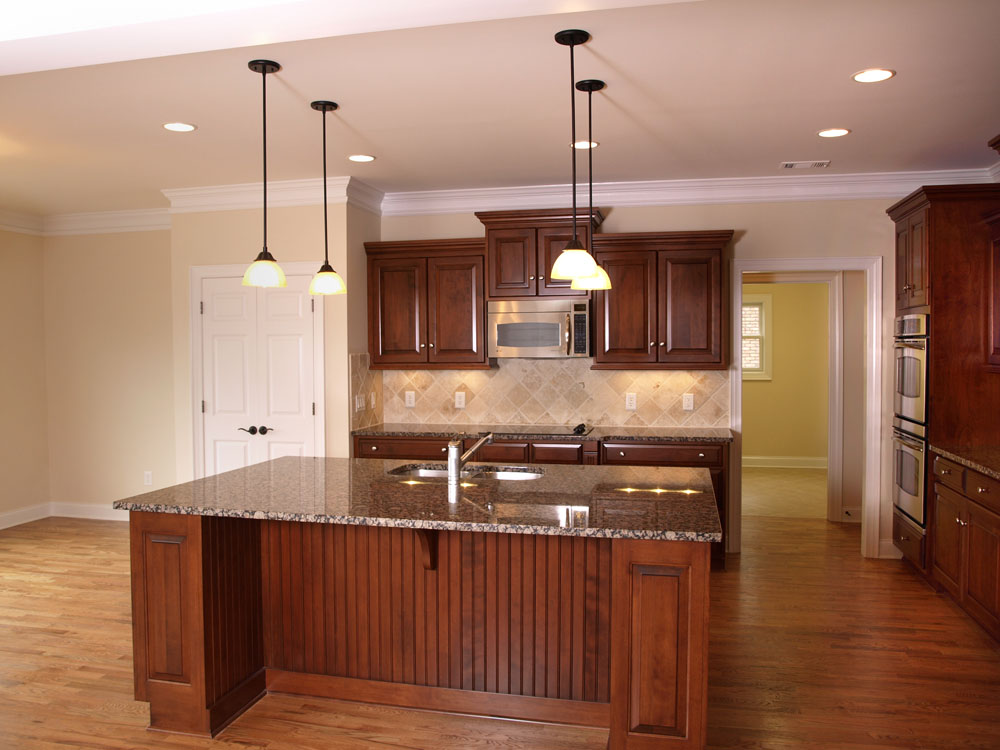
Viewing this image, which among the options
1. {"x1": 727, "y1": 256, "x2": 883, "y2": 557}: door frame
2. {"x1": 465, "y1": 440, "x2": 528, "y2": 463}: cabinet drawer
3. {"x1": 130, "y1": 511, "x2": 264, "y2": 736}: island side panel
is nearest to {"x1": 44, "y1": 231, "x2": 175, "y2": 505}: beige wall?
{"x1": 465, "y1": 440, "x2": 528, "y2": 463}: cabinet drawer

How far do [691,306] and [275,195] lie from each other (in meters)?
2.89

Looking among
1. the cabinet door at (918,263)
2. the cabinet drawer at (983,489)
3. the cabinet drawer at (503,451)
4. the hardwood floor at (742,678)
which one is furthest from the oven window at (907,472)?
the cabinet drawer at (503,451)

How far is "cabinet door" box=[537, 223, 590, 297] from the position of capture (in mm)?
5090

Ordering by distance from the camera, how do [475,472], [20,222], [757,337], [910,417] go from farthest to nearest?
[757,337]
[20,222]
[910,417]
[475,472]

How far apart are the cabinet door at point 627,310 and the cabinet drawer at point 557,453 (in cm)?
65

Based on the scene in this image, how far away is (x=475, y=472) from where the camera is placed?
348cm

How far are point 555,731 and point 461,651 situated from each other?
1.46ft

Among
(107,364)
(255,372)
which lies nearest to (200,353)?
(255,372)

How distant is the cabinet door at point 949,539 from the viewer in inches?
157

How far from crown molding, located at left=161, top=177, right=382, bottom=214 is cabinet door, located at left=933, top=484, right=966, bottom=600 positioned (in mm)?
4004

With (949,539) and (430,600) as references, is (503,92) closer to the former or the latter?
(430,600)

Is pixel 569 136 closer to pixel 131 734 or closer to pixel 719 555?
pixel 719 555

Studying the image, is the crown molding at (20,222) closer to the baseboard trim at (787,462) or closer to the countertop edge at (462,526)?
the countertop edge at (462,526)

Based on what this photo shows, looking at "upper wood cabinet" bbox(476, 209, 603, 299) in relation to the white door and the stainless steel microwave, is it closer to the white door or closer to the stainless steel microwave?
the stainless steel microwave
